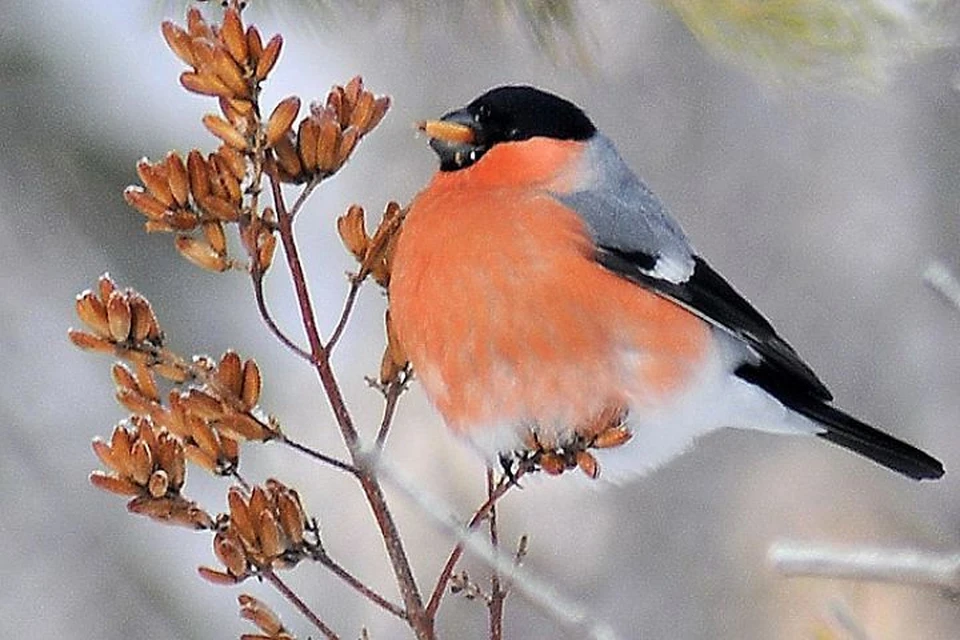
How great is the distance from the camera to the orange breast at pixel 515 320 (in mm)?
1130

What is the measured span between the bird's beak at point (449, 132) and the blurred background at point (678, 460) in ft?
2.81

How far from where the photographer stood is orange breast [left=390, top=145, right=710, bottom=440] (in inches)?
44.5

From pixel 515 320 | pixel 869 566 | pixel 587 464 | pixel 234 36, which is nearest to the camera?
pixel 869 566

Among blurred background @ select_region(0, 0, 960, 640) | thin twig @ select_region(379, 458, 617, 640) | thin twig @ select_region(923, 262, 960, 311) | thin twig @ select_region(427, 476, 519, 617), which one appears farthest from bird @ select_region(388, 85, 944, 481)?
blurred background @ select_region(0, 0, 960, 640)

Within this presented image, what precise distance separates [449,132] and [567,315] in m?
0.17

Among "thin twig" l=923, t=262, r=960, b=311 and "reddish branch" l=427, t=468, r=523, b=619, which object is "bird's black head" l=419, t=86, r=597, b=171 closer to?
"reddish branch" l=427, t=468, r=523, b=619

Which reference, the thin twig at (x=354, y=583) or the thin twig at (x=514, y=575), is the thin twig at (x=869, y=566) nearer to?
the thin twig at (x=514, y=575)

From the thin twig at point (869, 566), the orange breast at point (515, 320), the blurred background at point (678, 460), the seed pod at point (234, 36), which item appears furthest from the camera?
the blurred background at point (678, 460)

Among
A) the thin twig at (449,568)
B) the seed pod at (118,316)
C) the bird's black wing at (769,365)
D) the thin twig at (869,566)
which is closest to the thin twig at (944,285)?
the thin twig at (869,566)

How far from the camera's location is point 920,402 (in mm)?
3066

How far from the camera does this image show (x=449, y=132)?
117 centimetres

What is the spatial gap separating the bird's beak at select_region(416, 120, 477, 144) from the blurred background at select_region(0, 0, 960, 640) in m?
0.86

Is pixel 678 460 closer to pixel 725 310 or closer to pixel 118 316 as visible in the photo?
pixel 725 310

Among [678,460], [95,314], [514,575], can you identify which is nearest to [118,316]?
[95,314]
